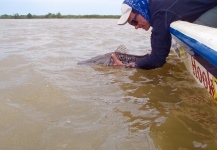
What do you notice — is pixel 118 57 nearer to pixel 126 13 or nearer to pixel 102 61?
pixel 102 61

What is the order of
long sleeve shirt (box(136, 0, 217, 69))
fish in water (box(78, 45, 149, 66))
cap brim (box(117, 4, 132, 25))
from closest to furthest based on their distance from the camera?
1. long sleeve shirt (box(136, 0, 217, 69))
2. cap brim (box(117, 4, 132, 25))
3. fish in water (box(78, 45, 149, 66))

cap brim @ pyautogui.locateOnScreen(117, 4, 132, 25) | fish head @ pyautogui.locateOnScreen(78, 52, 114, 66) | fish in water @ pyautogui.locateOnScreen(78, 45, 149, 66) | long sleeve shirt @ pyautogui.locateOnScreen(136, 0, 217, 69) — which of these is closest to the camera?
long sleeve shirt @ pyautogui.locateOnScreen(136, 0, 217, 69)

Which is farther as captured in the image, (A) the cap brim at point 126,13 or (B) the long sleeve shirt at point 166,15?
(A) the cap brim at point 126,13

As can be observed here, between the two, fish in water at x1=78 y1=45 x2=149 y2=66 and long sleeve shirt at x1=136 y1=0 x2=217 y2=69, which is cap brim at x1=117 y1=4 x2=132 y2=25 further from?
fish in water at x1=78 y1=45 x2=149 y2=66

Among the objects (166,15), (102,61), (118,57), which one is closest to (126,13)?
(166,15)

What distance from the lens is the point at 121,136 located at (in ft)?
7.69

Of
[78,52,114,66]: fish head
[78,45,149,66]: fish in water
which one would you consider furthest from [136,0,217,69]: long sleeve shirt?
[78,52,114,66]: fish head

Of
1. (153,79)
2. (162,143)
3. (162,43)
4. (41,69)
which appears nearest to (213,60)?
(162,143)

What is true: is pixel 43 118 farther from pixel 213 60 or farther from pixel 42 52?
pixel 42 52

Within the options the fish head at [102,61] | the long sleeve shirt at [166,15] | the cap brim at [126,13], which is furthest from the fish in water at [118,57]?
the long sleeve shirt at [166,15]

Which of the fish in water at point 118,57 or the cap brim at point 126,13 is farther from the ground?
the cap brim at point 126,13

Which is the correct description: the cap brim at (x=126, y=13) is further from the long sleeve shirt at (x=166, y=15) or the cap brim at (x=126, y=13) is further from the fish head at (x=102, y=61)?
the fish head at (x=102, y=61)

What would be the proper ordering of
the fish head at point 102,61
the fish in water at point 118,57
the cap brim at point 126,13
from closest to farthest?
1. the cap brim at point 126,13
2. the fish in water at point 118,57
3. the fish head at point 102,61

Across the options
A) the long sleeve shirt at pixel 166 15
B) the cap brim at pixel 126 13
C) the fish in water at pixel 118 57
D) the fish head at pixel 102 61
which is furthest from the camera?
the fish head at pixel 102 61
